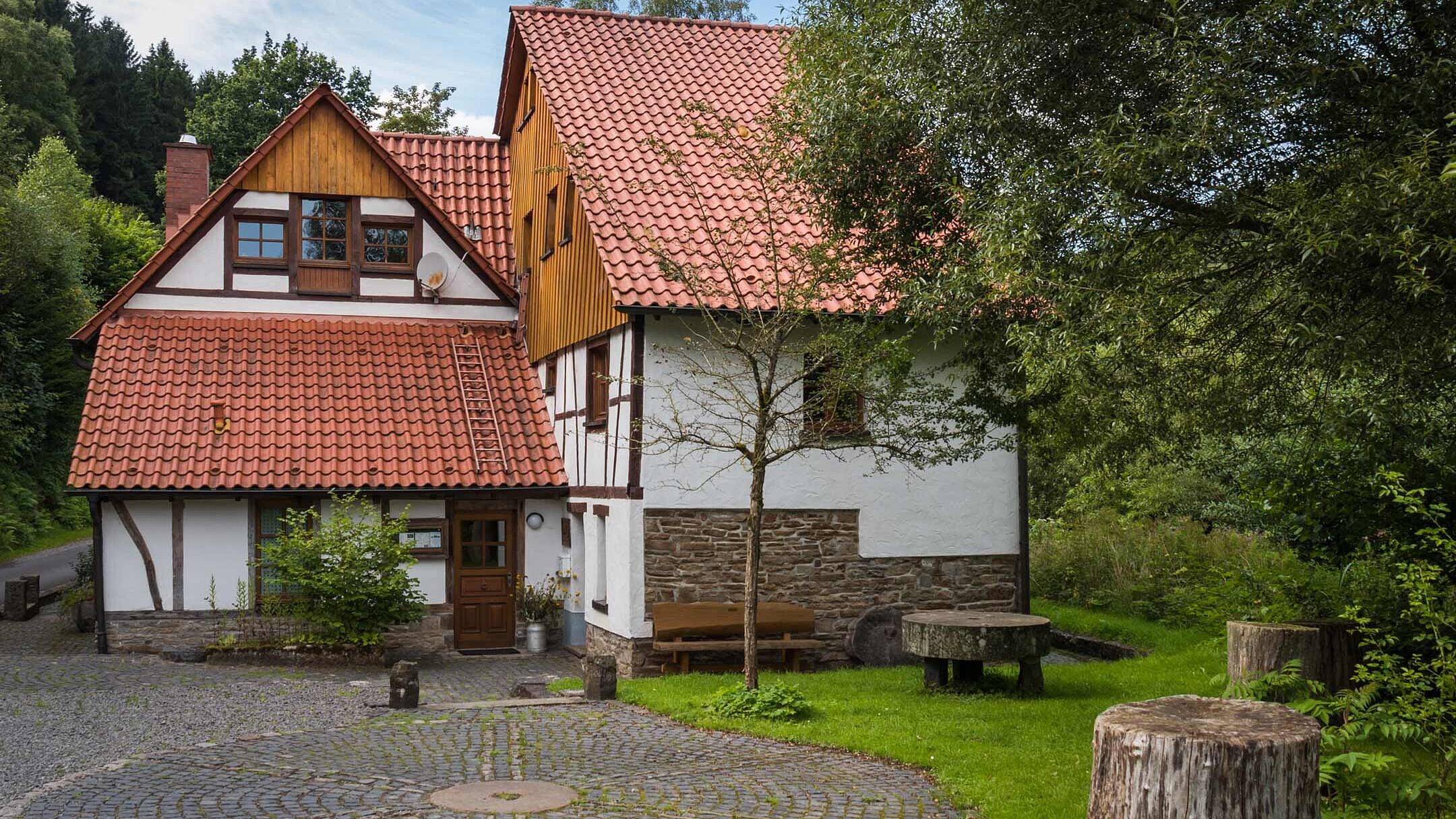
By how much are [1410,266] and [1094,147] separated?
2.12m

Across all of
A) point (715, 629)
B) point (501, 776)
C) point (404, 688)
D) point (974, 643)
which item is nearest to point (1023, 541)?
point (715, 629)

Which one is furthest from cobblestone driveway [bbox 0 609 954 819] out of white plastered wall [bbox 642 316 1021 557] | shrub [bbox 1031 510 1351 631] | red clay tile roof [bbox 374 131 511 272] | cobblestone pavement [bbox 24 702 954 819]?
red clay tile roof [bbox 374 131 511 272]

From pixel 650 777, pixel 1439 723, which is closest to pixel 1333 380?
pixel 1439 723

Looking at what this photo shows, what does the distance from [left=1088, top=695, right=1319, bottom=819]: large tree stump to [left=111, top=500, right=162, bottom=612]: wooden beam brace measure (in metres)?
14.7

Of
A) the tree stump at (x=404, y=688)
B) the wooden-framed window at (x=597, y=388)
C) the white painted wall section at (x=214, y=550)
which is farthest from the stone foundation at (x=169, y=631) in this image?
the tree stump at (x=404, y=688)

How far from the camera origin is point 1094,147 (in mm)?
7988

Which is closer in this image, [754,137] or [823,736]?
[823,736]

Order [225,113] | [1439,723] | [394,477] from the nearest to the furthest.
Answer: [1439,723] → [394,477] → [225,113]

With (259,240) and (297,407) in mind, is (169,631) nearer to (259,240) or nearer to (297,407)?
(297,407)

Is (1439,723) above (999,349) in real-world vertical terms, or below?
below

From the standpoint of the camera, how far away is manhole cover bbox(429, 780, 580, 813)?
7961mm

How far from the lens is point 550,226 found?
1894cm

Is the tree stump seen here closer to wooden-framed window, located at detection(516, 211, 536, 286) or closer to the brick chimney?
wooden-framed window, located at detection(516, 211, 536, 286)

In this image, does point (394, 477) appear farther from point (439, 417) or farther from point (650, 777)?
point (650, 777)
